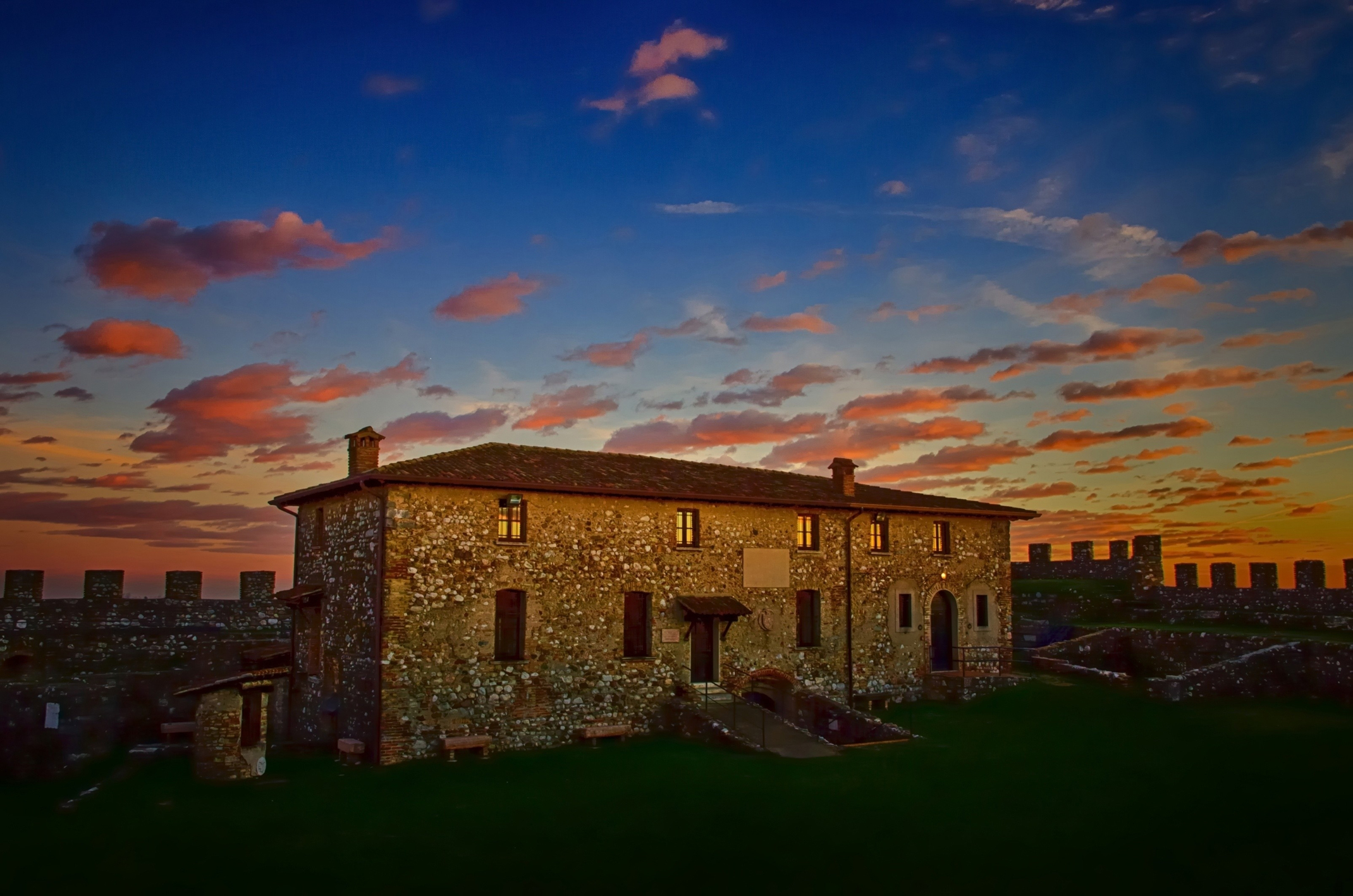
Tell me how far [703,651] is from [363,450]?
952cm

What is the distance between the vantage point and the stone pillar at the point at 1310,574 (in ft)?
112

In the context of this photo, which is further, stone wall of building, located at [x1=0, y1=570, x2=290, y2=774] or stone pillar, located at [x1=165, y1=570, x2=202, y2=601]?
stone pillar, located at [x1=165, y1=570, x2=202, y2=601]

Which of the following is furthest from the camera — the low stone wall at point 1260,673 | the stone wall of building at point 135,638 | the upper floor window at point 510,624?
the low stone wall at point 1260,673

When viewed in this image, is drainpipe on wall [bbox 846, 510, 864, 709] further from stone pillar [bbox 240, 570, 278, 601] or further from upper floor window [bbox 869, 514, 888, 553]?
stone pillar [bbox 240, 570, 278, 601]

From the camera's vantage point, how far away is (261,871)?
12.7m

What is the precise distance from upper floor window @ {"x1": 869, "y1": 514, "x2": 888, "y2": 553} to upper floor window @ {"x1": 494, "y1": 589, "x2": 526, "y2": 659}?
35.1 ft

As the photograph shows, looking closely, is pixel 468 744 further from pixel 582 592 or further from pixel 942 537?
pixel 942 537

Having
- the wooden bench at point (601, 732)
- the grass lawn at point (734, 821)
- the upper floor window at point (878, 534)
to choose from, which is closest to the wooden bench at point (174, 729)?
the grass lawn at point (734, 821)

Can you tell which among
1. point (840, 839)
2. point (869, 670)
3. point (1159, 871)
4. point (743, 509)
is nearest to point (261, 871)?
point (840, 839)

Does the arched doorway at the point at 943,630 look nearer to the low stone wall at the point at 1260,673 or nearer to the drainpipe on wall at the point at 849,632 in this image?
the drainpipe on wall at the point at 849,632

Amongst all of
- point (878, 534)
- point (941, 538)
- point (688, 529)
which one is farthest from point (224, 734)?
point (941, 538)

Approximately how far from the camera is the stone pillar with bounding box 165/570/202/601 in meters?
29.5

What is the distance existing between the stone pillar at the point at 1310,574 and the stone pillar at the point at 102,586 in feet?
126

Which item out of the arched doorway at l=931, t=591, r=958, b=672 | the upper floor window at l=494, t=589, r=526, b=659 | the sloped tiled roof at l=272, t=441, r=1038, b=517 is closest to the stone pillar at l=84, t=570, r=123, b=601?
the sloped tiled roof at l=272, t=441, r=1038, b=517
